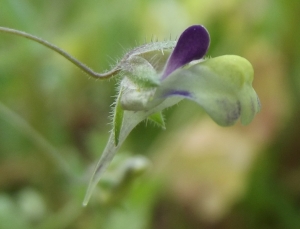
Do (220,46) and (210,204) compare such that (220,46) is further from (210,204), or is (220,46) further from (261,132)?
(210,204)

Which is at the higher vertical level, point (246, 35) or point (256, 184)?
point (246, 35)

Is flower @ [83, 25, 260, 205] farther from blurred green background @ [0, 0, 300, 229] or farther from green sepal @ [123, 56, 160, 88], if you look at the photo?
blurred green background @ [0, 0, 300, 229]

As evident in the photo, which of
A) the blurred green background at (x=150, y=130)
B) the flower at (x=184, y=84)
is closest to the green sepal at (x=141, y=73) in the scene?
the flower at (x=184, y=84)

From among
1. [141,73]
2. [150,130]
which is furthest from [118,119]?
[150,130]

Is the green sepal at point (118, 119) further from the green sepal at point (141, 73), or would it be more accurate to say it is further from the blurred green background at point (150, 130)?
the blurred green background at point (150, 130)

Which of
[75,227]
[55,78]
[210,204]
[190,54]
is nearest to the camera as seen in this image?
[190,54]

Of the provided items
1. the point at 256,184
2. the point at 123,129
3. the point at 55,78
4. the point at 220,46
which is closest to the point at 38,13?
the point at 55,78

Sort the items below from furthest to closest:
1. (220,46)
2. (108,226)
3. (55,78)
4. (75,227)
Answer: (220,46) → (55,78) → (75,227) → (108,226)
